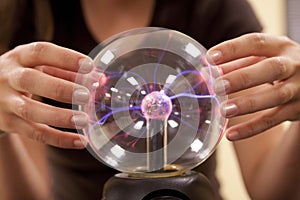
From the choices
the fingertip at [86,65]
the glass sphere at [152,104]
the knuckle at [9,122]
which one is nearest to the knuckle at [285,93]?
the glass sphere at [152,104]

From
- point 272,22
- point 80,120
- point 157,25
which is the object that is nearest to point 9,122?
point 80,120

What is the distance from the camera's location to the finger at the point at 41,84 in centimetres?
60

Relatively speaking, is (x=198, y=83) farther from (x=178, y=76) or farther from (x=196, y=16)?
(x=196, y=16)

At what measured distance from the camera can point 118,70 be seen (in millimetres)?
531

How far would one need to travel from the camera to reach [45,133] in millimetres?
650

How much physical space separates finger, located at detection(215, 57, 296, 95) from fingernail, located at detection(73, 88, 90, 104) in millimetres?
176

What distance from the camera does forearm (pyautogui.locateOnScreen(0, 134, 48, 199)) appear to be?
33.2 inches

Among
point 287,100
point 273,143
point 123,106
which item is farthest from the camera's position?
point 273,143

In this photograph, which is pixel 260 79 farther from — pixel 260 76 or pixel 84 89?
pixel 84 89

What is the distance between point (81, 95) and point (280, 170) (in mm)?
449

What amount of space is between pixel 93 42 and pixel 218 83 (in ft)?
1.53

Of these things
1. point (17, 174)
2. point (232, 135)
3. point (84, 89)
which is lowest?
point (17, 174)

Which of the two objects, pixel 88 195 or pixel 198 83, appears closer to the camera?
pixel 198 83

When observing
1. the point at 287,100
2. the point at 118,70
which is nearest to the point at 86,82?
the point at 118,70
